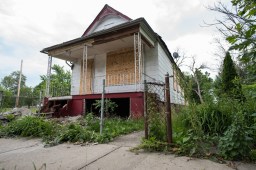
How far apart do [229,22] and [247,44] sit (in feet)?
32.6

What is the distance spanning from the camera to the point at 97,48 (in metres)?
9.45

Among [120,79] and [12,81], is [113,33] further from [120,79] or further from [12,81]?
[12,81]

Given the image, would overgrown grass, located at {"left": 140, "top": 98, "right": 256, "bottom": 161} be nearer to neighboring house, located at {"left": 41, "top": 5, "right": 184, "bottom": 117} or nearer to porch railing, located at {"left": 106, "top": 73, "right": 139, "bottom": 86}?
neighboring house, located at {"left": 41, "top": 5, "right": 184, "bottom": 117}

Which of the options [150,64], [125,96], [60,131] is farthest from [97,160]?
[150,64]

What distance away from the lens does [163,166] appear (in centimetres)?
199

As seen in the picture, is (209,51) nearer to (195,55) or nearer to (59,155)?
(195,55)

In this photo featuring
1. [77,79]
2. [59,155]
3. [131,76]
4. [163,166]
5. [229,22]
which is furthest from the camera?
[77,79]

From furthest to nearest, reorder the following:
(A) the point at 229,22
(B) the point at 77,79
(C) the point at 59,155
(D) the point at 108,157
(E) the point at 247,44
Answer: (B) the point at 77,79 < (A) the point at 229,22 < (C) the point at 59,155 < (D) the point at 108,157 < (E) the point at 247,44

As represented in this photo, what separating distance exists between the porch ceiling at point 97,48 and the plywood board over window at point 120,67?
36cm

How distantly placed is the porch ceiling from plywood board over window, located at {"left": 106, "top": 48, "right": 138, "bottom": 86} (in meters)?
0.36

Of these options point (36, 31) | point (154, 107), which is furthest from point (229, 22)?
point (36, 31)

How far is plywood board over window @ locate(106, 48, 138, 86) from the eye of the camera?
8.84 metres

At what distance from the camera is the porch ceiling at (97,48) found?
27.6 feet

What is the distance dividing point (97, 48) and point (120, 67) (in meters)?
1.75
